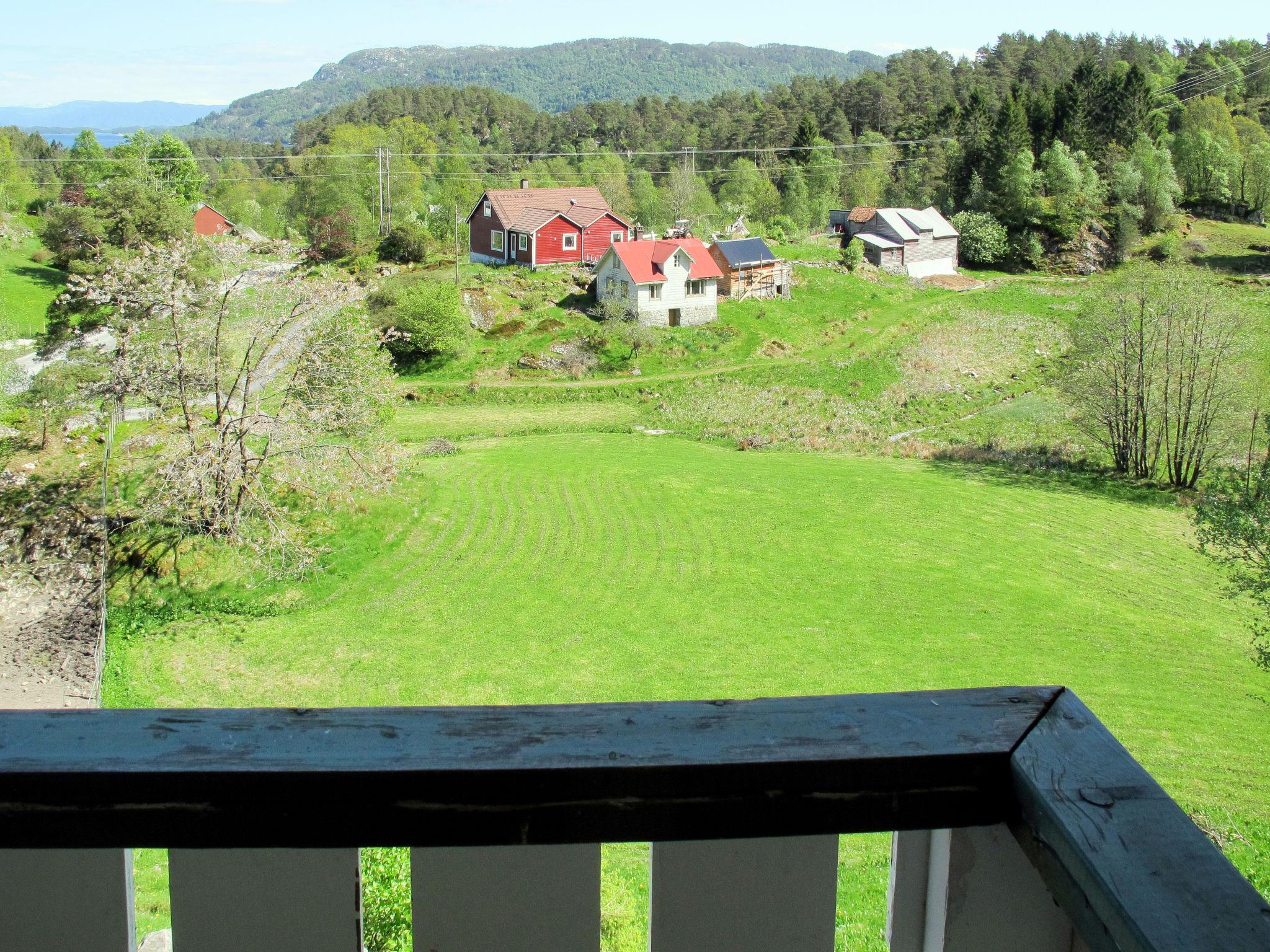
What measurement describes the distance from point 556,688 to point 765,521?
8.04 meters

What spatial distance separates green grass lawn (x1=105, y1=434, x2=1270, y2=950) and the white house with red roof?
51.7 ft

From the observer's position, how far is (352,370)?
17000 millimetres

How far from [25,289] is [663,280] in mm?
22522

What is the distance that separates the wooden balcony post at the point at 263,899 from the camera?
101 cm

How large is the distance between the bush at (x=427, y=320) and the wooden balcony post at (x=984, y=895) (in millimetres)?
33006

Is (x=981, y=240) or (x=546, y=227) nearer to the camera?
(x=546, y=227)

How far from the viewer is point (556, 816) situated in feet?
3.22

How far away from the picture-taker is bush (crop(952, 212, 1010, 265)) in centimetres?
5659

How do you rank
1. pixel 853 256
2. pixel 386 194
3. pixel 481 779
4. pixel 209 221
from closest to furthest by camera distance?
pixel 481 779
pixel 209 221
pixel 853 256
pixel 386 194

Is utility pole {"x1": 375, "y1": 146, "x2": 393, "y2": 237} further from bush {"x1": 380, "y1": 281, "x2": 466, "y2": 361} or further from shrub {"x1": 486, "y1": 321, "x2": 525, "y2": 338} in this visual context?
bush {"x1": 380, "y1": 281, "x2": 466, "y2": 361}

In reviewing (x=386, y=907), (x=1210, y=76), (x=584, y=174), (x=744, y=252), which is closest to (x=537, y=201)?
(x=744, y=252)

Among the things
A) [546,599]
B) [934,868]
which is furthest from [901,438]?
[934,868]

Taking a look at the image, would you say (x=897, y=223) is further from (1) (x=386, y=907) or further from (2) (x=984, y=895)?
(2) (x=984, y=895)

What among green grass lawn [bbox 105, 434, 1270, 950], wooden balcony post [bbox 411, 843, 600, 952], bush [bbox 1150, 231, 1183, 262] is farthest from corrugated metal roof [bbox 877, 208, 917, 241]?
wooden balcony post [bbox 411, 843, 600, 952]
